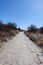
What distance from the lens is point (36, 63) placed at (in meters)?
7.93

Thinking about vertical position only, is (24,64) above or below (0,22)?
below

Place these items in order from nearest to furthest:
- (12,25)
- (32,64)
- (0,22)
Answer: (32,64), (0,22), (12,25)

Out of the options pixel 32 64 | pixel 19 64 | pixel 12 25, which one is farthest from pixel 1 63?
pixel 12 25

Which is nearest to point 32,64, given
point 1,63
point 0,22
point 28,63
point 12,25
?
point 28,63

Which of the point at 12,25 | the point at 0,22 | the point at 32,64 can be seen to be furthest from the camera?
the point at 12,25

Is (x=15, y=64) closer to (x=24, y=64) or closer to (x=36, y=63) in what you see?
(x=24, y=64)

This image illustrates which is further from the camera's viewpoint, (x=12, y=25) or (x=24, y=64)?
(x=12, y=25)

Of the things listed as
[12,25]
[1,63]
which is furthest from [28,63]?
[12,25]

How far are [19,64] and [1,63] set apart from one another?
3.70 ft

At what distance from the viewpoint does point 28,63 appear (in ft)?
26.0

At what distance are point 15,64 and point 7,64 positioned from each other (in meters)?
0.46

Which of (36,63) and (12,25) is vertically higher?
(12,25)

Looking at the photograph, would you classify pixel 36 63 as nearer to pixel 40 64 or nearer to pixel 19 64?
pixel 40 64

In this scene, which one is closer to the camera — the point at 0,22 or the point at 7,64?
the point at 7,64
